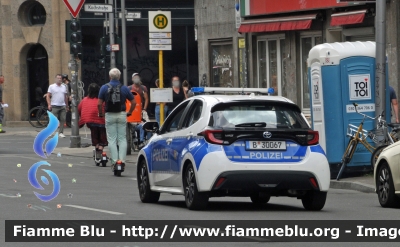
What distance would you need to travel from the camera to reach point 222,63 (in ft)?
112

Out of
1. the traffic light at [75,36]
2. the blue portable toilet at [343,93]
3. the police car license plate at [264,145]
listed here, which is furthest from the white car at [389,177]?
the traffic light at [75,36]

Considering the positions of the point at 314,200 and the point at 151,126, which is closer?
the point at 314,200

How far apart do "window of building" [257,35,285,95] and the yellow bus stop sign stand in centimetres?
701

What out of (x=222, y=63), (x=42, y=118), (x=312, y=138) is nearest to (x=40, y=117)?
(x=42, y=118)

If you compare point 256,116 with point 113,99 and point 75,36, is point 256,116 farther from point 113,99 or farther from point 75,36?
point 75,36

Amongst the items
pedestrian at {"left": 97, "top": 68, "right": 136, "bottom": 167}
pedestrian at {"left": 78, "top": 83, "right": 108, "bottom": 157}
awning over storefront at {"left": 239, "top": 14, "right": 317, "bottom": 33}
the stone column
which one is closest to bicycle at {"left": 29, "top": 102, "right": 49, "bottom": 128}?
the stone column

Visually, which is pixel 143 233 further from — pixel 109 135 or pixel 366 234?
pixel 109 135

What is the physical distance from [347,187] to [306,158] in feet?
17.5

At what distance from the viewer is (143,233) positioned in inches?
443

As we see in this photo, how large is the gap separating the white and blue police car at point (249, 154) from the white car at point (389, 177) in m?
1.09

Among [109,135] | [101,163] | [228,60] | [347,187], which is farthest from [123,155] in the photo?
[228,60]

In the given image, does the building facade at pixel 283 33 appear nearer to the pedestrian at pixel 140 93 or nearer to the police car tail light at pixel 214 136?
the pedestrian at pixel 140 93

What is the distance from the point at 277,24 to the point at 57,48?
16.3 metres

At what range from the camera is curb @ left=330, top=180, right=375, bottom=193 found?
18.0 m
